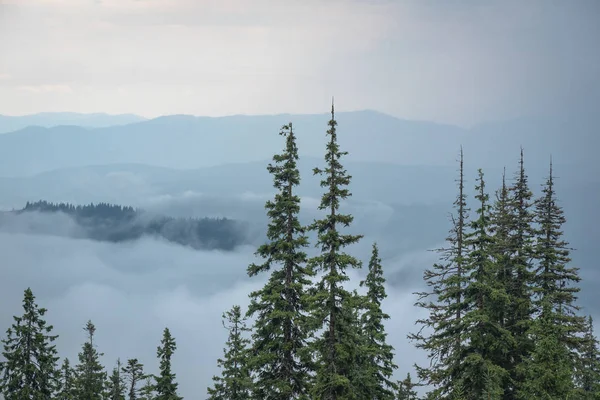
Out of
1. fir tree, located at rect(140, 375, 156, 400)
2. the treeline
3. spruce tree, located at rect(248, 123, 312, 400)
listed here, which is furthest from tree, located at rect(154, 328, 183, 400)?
spruce tree, located at rect(248, 123, 312, 400)

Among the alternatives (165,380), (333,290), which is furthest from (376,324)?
(165,380)

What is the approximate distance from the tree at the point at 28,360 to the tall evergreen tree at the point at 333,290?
69.5 ft

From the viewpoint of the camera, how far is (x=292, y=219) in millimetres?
26953

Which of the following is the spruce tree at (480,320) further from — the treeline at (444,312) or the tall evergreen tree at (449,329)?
the tall evergreen tree at (449,329)

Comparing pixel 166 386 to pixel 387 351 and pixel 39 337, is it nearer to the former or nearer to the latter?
pixel 39 337

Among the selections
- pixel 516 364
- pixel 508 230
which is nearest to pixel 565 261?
pixel 508 230

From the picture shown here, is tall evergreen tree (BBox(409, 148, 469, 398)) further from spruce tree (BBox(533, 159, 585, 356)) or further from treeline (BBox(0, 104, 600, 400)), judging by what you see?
spruce tree (BBox(533, 159, 585, 356))

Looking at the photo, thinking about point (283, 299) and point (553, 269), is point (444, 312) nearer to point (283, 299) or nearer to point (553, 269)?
point (553, 269)

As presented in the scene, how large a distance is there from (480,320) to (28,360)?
2969cm

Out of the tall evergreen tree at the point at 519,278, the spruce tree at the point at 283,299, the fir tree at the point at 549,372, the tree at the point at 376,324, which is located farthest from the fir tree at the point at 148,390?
the fir tree at the point at 549,372

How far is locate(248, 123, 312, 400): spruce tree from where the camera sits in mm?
26594

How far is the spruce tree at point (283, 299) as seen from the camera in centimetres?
2659

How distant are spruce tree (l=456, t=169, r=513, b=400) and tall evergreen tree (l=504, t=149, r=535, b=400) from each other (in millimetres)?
1807

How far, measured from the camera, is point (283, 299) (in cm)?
2666
